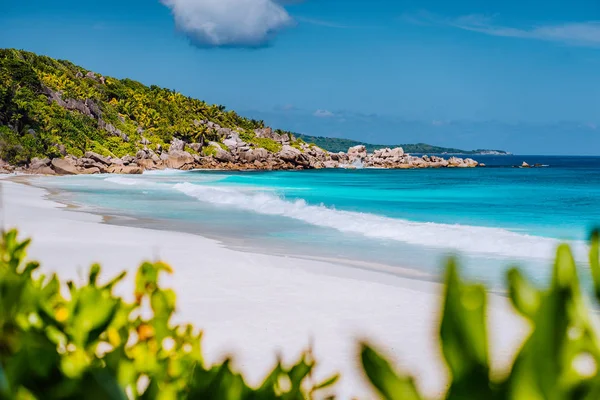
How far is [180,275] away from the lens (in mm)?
8734

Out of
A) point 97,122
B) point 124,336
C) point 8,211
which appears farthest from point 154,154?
point 124,336

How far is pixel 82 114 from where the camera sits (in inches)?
2400

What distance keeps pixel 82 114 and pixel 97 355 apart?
212 ft

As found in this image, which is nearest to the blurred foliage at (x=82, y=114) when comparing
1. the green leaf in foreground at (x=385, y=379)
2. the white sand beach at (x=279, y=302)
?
the white sand beach at (x=279, y=302)

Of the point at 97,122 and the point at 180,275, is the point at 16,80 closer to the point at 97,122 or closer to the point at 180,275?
the point at 97,122

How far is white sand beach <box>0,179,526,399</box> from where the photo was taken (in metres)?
5.72

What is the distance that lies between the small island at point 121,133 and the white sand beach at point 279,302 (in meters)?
37.8

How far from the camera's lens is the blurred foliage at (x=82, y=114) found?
4888cm

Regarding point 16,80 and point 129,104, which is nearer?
point 16,80

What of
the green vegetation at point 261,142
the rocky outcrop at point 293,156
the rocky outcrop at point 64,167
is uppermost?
the green vegetation at point 261,142

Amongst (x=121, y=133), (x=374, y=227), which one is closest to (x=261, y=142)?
(x=121, y=133)

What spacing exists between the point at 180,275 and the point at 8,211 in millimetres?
10273

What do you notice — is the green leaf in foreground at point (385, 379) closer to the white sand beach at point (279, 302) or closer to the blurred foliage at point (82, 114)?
the white sand beach at point (279, 302)

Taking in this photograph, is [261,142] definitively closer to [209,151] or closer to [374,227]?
[209,151]
